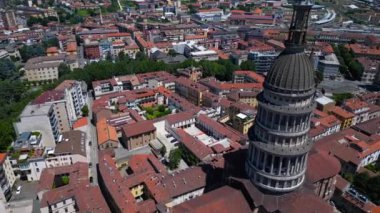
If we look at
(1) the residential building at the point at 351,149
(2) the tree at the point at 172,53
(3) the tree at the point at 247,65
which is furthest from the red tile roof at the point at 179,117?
(2) the tree at the point at 172,53

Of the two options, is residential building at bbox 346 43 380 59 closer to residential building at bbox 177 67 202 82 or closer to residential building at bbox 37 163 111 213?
residential building at bbox 177 67 202 82

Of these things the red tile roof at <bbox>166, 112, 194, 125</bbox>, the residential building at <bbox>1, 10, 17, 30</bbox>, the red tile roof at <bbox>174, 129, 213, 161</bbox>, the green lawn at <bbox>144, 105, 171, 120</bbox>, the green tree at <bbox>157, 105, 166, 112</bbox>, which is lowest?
the green lawn at <bbox>144, 105, 171, 120</bbox>

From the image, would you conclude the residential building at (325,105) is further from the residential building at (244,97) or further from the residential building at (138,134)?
the residential building at (138,134)

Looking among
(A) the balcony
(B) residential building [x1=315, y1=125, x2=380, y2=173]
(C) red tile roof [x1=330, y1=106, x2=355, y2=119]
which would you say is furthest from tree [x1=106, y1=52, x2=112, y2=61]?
(B) residential building [x1=315, y1=125, x2=380, y2=173]

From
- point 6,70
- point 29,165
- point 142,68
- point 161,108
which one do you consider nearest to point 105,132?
point 29,165

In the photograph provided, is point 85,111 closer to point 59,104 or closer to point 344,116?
point 59,104

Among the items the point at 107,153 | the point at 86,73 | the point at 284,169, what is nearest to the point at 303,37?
the point at 284,169
